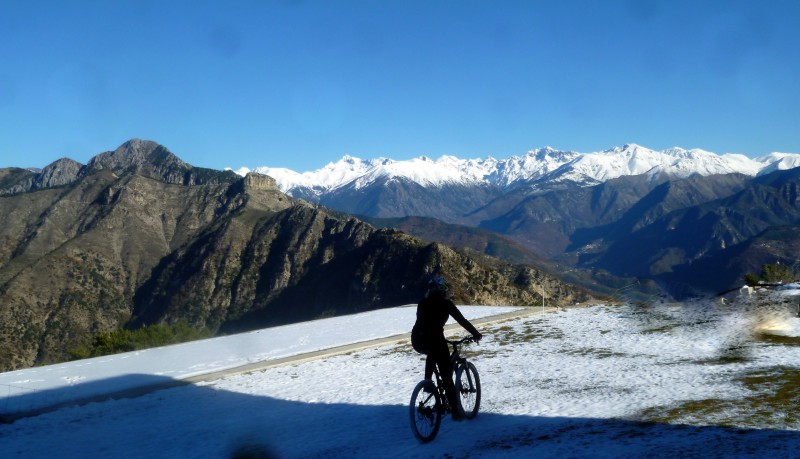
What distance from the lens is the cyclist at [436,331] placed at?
9438mm

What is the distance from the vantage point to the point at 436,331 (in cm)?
952

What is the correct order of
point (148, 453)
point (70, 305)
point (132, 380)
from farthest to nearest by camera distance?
point (70, 305) < point (132, 380) < point (148, 453)

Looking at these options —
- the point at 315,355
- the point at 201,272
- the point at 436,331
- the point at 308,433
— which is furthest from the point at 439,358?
the point at 201,272

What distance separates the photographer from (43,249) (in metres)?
165

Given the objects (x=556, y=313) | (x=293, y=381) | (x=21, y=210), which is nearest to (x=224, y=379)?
(x=293, y=381)

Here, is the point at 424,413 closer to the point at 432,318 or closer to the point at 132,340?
the point at 432,318

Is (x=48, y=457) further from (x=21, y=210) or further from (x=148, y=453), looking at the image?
(x=21, y=210)

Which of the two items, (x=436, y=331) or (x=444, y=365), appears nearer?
(x=444, y=365)

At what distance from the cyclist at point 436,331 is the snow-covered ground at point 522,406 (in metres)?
0.87

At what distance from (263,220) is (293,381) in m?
170

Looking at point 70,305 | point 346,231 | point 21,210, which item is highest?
point 21,210

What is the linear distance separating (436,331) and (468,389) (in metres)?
1.18

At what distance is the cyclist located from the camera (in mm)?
9438

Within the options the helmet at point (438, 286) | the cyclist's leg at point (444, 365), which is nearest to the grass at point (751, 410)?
the cyclist's leg at point (444, 365)
